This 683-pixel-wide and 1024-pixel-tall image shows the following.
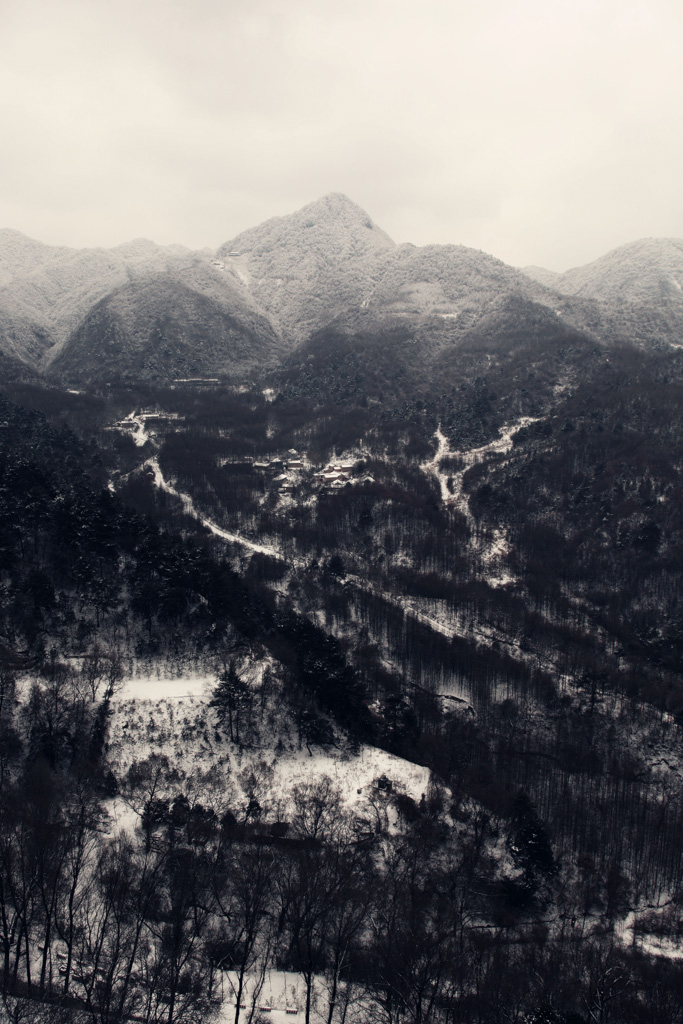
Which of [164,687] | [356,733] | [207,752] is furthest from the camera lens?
[356,733]

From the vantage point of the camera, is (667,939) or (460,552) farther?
(460,552)

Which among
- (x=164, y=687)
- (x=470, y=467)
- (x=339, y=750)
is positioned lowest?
(x=339, y=750)

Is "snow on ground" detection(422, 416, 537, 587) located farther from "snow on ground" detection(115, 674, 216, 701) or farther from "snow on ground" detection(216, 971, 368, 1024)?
"snow on ground" detection(216, 971, 368, 1024)

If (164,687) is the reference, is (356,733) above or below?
below

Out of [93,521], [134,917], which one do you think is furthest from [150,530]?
[134,917]

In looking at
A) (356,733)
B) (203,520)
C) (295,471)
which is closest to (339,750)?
(356,733)

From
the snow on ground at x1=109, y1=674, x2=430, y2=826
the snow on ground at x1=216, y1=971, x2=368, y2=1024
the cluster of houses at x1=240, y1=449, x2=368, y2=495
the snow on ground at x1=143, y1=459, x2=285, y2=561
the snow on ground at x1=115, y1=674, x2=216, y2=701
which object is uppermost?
the cluster of houses at x1=240, y1=449, x2=368, y2=495

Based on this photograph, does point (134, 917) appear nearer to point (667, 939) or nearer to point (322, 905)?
point (322, 905)

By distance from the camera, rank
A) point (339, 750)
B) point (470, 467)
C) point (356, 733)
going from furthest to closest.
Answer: point (470, 467) → point (356, 733) → point (339, 750)

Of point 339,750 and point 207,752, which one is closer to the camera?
point 207,752

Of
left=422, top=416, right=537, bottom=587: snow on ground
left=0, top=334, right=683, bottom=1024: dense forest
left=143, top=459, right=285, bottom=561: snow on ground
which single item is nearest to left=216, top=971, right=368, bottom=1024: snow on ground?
left=0, top=334, right=683, bottom=1024: dense forest

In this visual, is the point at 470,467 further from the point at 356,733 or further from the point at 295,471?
the point at 356,733
